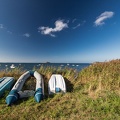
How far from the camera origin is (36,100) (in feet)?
17.0

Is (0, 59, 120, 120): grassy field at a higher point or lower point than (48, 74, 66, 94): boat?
lower

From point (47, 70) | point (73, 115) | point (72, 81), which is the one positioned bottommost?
point (73, 115)

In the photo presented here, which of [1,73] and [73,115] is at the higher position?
[1,73]

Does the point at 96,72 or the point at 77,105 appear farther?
the point at 96,72

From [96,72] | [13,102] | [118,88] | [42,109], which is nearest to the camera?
[42,109]

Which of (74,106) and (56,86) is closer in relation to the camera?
(74,106)

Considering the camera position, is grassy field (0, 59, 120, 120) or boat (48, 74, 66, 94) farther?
boat (48, 74, 66, 94)

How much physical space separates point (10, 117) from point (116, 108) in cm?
326

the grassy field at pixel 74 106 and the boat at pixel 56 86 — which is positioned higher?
the boat at pixel 56 86

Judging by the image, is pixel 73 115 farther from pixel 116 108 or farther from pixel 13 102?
pixel 13 102

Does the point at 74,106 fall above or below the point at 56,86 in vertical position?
below

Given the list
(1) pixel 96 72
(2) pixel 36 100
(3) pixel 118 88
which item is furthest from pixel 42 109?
(1) pixel 96 72

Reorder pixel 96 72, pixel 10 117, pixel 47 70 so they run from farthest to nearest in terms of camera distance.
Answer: pixel 47 70
pixel 96 72
pixel 10 117

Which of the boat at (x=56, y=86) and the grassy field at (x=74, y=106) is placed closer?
the grassy field at (x=74, y=106)
